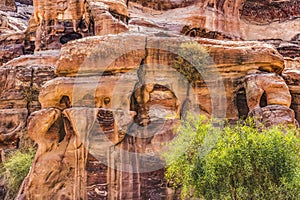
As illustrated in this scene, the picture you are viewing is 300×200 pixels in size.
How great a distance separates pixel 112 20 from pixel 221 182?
15.2 meters

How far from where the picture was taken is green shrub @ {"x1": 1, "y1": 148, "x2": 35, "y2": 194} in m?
16.3

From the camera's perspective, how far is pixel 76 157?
13.5m

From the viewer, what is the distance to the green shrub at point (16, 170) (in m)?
16.3

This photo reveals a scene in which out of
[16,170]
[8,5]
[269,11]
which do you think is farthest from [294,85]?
[8,5]

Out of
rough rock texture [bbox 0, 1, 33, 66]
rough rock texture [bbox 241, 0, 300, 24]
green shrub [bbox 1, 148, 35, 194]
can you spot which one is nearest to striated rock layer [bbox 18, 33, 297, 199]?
green shrub [bbox 1, 148, 35, 194]

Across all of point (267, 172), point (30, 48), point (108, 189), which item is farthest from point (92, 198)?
point (30, 48)

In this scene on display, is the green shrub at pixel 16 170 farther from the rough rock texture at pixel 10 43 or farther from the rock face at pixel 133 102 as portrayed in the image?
the rough rock texture at pixel 10 43

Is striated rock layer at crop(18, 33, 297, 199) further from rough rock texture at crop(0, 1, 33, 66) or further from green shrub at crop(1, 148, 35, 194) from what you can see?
rough rock texture at crop(0, 1, 33, 66)

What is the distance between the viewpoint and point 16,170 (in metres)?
16.5

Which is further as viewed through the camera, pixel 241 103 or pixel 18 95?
pixel 18 95

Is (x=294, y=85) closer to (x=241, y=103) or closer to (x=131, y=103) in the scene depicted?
(x=241, y=103)

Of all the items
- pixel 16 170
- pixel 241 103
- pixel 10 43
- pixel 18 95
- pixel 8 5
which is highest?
pixel 8 5

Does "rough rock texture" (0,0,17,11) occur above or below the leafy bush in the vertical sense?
above

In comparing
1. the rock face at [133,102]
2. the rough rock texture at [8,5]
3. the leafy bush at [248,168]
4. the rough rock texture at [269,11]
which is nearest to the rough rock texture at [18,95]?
the rock face at [133,102]
